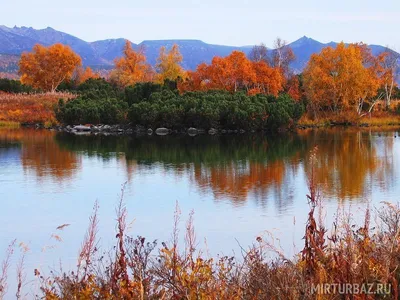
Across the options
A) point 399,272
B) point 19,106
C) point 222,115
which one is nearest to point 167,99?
point 222,115

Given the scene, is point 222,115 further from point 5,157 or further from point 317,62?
point 5,157

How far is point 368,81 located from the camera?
4328cm

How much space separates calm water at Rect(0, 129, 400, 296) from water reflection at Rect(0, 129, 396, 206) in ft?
0.13

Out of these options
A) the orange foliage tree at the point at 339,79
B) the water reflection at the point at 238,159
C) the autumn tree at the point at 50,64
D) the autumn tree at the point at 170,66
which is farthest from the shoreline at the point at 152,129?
the autumn tree at the point at 170,66

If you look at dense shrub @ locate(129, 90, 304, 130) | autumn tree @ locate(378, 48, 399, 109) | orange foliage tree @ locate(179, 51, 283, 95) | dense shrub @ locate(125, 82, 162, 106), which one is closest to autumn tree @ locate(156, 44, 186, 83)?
orange foliage tree @ locate(179, 51, 283, 95)

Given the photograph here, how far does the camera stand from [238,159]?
23.1 m

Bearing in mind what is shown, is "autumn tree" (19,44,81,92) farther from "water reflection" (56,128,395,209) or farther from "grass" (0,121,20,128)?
"water reflection" (56,128,395,209)

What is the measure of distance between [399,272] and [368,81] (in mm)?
39672

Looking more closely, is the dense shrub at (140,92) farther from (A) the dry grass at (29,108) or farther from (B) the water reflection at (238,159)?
(B) the water reflection at (238,159)

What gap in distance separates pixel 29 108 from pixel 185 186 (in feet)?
117

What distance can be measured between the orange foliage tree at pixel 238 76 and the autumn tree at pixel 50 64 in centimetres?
1807

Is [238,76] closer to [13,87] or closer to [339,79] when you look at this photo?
[339,79]

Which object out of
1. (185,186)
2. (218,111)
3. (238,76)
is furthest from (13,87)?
(185,186)

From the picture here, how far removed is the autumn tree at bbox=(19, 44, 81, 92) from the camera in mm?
60094
